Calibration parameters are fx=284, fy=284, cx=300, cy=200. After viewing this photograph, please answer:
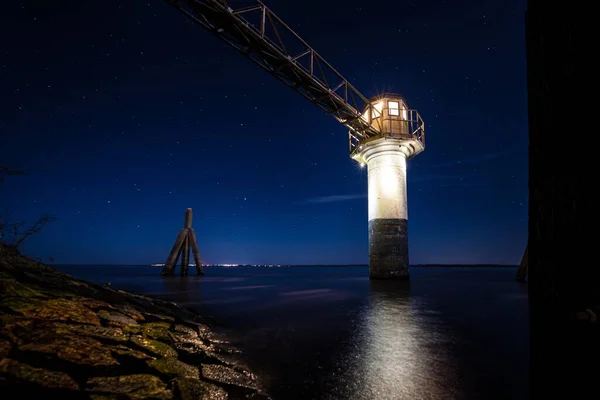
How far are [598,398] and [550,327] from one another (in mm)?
273

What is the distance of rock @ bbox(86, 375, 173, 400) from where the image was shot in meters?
2.50

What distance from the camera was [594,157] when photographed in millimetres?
1147

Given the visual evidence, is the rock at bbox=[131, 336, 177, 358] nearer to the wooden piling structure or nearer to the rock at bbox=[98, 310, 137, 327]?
the rock at bbox=[98, 310, 137, 327]

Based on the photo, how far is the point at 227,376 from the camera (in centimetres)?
326

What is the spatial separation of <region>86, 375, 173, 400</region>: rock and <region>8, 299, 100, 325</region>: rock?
1.66 meters

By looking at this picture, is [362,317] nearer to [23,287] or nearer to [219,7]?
[23,287]

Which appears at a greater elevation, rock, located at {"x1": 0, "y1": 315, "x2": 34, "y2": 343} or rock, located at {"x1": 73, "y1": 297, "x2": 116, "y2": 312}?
rock, located at {"x1": 0, "y1": 315, "x2": 34, "y2": 343}

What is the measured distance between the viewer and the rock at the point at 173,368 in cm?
309

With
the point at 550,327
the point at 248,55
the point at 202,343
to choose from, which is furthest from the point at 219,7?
the point at 550,327

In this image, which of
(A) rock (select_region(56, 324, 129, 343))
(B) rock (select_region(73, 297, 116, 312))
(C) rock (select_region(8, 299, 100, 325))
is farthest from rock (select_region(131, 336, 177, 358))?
(B) rock (select_region(73, 297, 116, 312))

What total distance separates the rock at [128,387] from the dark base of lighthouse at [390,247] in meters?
14.2

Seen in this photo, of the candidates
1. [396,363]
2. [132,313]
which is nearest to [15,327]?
[132,313]

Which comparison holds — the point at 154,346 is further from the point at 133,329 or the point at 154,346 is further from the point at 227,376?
the point at 227,376

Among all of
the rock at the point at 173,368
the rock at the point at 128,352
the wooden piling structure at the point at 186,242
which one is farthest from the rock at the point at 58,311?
the wooden piling structure at the point at 186,242
